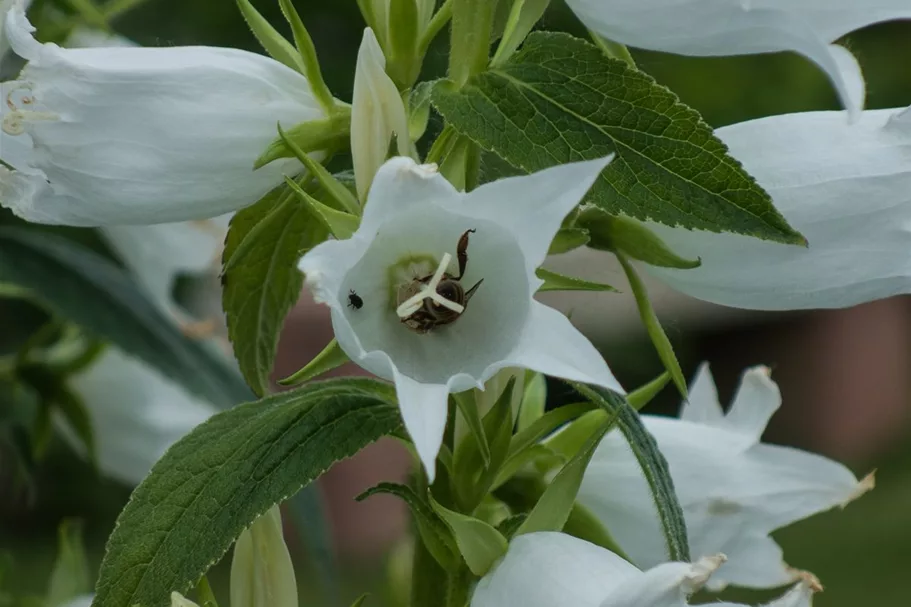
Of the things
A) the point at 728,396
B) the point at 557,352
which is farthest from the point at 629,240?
the point at 728,396

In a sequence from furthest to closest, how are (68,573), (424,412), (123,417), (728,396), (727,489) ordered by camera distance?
(728,396) < (123,417) < (68,573) < (727,489) < (424,412)

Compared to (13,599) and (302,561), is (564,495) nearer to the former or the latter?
(13,599)

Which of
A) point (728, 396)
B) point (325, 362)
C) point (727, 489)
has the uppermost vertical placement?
point (325, 362)

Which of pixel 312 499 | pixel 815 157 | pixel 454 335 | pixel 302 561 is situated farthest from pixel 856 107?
pixel 302 561

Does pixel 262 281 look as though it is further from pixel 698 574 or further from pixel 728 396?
→ pixel 728 396

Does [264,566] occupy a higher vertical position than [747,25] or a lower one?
lower

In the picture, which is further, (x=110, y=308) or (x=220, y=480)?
(x=110, y=308)

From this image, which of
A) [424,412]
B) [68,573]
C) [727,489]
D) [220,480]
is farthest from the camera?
[68,573]

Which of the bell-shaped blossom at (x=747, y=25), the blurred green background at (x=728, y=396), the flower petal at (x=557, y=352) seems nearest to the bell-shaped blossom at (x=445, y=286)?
the flower petal at (x=557, y=352)
